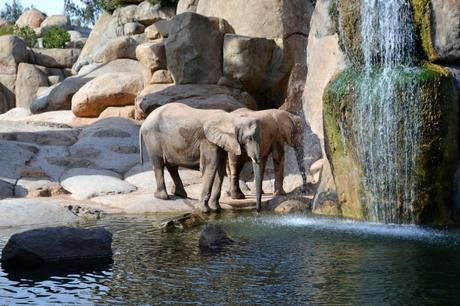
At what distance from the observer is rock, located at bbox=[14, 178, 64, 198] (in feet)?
52.2

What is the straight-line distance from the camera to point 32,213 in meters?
12.9

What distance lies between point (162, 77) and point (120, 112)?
1.68 m

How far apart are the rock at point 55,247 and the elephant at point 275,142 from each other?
617 centimetres

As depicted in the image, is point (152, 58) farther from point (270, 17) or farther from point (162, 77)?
point (270, 17)

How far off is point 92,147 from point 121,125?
1932mm

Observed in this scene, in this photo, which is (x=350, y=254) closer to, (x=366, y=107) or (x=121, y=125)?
(x=366, y=107)

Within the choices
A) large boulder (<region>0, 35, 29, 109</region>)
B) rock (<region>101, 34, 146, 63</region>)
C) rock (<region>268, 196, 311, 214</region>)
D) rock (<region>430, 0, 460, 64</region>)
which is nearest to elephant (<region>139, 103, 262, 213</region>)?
rock (<region>268, 196, 311, 214</region>)

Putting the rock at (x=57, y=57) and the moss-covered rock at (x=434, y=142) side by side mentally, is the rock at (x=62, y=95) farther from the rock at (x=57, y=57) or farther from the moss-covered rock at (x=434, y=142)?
the moss-covered rock at (x=434, y=142)

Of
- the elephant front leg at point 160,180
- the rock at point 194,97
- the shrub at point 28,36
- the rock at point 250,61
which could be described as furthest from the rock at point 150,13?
the elephant front leg at point 160,180

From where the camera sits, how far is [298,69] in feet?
72.7

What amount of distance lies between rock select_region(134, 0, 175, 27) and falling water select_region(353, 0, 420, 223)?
1864 cm

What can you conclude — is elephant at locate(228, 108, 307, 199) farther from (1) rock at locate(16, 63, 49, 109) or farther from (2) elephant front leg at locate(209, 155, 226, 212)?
(1) rock at locate(16, 63, 49, 109)

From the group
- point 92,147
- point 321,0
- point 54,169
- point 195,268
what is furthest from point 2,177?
point 195,268

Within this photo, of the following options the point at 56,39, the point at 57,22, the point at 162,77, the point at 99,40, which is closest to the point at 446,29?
the point at 162,77
